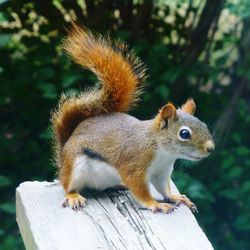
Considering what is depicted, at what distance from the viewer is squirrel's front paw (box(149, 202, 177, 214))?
5.81 ft

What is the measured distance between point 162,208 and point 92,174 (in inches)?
10.8

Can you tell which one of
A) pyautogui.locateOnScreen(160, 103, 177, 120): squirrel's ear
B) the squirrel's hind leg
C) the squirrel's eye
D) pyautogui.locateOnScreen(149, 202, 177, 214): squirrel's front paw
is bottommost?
the squirrel's hind leg

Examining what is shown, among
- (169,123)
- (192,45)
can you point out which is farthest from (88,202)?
(192,45)

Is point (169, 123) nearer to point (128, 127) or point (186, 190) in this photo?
point (128, 127)

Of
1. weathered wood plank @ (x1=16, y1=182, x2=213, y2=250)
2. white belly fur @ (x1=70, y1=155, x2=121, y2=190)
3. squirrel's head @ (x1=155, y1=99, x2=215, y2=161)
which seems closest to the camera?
weathered wood plank @ (x1=16, y1=182, x2=213, y2=250)

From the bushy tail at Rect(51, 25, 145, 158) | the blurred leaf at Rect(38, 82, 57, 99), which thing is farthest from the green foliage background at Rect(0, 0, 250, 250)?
the bushy tail at Rect(51, 25, 145, 158)

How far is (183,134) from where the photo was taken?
1.92 meters

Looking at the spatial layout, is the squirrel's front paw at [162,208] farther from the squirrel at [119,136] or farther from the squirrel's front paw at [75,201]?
the squirrel's front paw at [75,201]

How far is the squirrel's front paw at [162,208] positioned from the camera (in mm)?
1771

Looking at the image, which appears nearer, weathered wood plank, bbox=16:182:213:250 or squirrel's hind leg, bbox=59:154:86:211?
weathered wood plank, bbox=16:182:213:250

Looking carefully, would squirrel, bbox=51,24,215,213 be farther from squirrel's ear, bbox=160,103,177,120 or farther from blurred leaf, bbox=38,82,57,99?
blurred leaf, bbox=38,82,57,99

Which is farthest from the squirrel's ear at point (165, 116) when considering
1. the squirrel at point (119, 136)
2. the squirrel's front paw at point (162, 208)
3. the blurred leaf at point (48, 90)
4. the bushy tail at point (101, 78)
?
the blurred leaf at point (48, 90)

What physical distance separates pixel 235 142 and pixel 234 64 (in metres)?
0.40

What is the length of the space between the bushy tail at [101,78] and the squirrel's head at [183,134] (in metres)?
0.13
